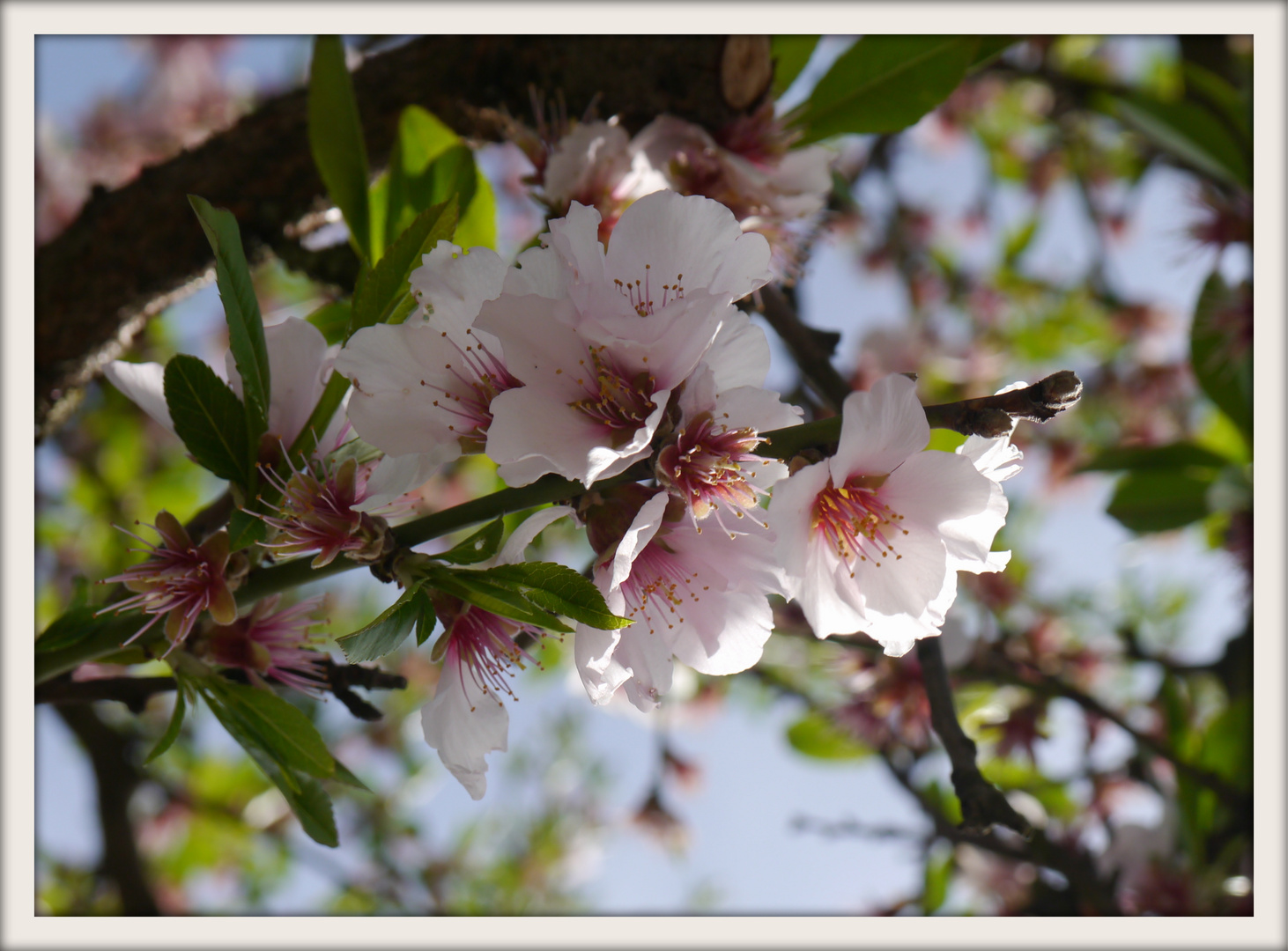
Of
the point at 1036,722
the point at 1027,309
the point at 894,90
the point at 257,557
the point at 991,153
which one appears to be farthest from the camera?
the point at 991,153

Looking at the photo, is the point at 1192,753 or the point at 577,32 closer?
the point at 577,32

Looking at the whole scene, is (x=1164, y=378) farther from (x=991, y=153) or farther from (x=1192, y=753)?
(x=1192, y=753)

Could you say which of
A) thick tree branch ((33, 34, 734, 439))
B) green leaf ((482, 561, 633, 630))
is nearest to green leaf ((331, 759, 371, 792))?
green leaf ((482, 561, 633, 630))

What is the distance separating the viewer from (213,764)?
242 centimetres

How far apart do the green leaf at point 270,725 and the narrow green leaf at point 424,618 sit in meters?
0.14

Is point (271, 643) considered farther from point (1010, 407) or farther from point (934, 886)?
A: point (934, 886)

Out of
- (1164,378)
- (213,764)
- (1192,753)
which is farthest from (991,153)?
(213,764)

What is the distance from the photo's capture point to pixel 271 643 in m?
0.69

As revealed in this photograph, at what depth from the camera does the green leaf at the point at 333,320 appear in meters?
0.92

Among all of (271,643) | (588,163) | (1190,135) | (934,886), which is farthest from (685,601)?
(1190,135)

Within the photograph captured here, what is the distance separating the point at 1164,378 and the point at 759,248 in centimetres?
299

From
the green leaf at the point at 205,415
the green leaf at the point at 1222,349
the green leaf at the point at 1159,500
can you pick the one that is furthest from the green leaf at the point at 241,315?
the green leaf at the point at 1222,349

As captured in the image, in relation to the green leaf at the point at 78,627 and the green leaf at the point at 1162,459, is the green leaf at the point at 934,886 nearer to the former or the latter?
the green leaf at the point at 1162,459

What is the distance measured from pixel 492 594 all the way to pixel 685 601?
14cm
